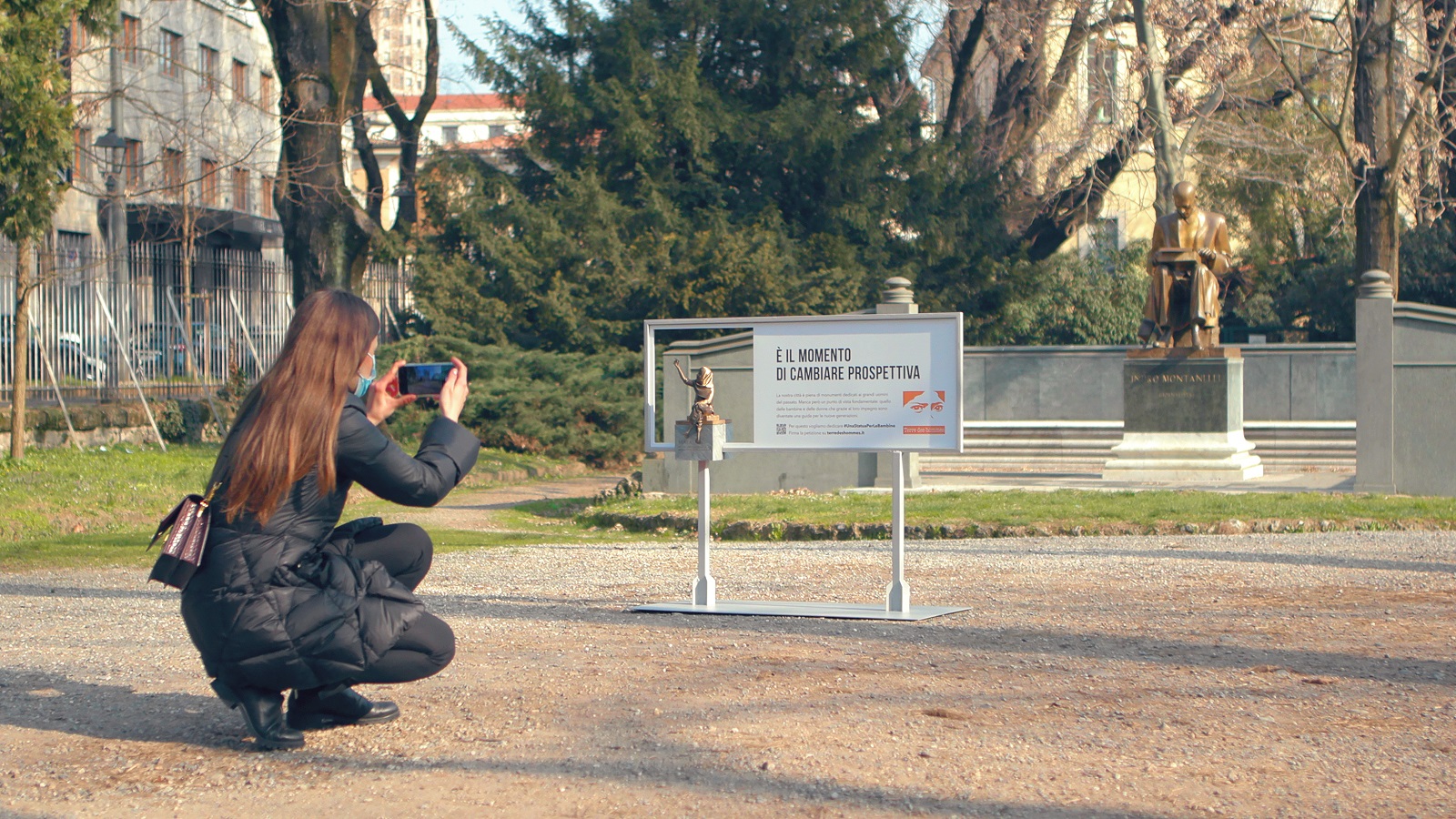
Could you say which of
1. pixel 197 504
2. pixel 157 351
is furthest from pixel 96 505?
pixel 197 504

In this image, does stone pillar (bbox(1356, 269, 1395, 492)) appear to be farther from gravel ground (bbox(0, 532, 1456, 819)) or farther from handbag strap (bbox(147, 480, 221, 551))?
handbag strap (bbox(147, 480, 221, 551))

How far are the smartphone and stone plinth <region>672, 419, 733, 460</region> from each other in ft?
8.42

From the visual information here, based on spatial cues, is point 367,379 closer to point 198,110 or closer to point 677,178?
point 677,178

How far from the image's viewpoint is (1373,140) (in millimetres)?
21375

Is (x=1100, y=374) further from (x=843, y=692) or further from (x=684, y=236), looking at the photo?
(x=843, y=692)

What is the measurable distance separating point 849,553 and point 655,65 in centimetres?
1506

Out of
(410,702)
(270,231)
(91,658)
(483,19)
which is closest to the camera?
(410,702)

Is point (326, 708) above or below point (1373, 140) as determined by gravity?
below

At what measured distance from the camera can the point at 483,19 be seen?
25.2 m

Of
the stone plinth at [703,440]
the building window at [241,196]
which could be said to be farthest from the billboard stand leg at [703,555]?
the building window at [241,196]

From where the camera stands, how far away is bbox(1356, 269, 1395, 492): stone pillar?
14.7 metres

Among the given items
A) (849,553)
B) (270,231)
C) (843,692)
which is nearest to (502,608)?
(843,692)

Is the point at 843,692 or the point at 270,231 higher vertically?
the point at 270,231

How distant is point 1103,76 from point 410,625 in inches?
916
